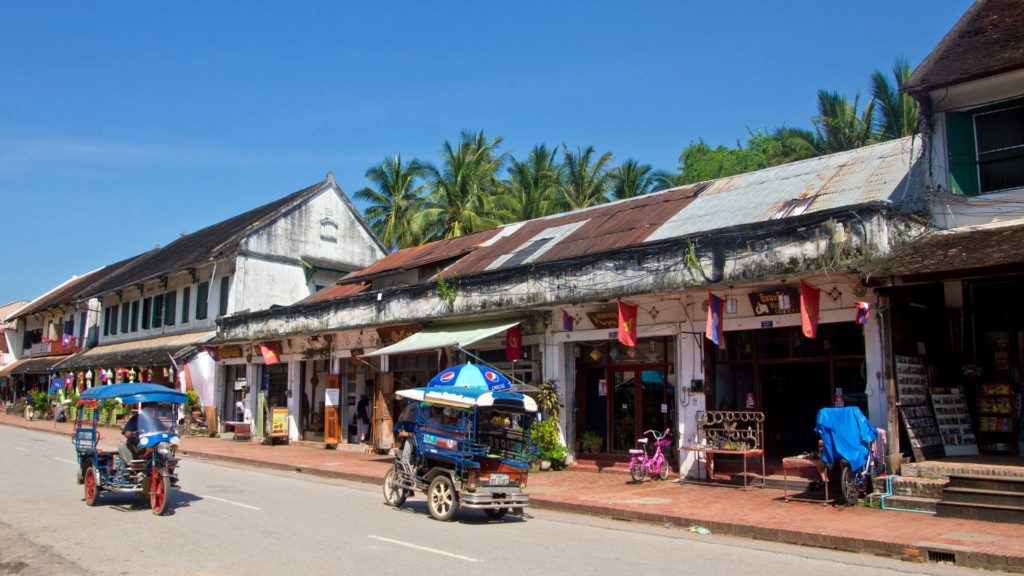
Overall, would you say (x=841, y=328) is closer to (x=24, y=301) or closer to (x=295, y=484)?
(x=295, y=484)

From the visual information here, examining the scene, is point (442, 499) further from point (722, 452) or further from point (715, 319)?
point (715, 319)

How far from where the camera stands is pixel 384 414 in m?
23.8

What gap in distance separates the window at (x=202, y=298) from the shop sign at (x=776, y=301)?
25857 millimetres

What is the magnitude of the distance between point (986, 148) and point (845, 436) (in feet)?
19.7

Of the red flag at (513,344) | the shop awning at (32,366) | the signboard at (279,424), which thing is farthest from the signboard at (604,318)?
A: the shop awning at (32,366)

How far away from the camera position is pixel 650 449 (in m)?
17.5

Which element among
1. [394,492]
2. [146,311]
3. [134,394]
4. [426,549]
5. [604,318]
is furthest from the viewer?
[146,311]

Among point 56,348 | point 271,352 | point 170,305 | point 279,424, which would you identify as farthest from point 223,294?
point 56,348

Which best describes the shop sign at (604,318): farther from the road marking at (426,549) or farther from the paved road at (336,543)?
the road marking at (426,549)

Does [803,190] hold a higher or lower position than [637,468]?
higher

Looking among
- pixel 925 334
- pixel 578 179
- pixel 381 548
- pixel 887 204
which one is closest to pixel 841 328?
pixel 925 334

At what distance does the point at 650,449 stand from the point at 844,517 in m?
6.32

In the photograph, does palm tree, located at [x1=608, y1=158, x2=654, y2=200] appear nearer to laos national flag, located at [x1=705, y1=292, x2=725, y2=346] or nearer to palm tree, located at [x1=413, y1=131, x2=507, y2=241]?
palm tree, located at [x1=413, y1=131, x2=507, y2=241]

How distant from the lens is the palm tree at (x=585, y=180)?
141ft
